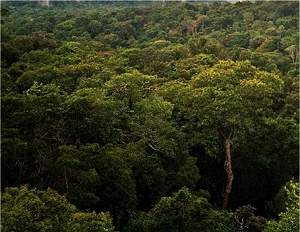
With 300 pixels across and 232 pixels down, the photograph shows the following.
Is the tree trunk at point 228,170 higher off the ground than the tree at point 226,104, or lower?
lower

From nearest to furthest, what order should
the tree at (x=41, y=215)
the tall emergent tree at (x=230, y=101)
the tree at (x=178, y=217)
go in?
the tree at (x=41, y=215) → the tree at (x=178, y=217) → the tall emergent tree at (x=230, y=101)

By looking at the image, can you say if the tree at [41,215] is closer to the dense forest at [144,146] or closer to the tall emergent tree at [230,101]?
the dense forest at [144,146]

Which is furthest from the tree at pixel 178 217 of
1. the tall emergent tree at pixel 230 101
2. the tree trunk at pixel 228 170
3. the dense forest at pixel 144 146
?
the tree trunk at pixel 228 170

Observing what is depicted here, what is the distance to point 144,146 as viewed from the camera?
17.9m

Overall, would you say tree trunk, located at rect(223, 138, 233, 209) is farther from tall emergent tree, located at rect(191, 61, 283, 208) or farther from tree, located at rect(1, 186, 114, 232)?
tree, located at rect(1, 186, 114, 232)

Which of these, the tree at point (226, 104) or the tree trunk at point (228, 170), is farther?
the tree trunk at point (228, 170)

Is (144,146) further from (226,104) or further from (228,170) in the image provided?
(228,170)

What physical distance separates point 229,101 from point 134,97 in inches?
178

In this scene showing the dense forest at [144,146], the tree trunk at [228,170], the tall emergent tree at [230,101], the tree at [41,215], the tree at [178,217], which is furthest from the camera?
the tree trunk at [228,170]

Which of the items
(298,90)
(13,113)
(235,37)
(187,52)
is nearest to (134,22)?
(235,37)

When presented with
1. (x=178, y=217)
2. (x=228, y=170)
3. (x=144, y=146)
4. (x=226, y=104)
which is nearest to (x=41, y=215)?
(x=178, y=217)

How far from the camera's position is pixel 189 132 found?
66.0 feet

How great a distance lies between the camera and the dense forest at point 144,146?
1405 cm

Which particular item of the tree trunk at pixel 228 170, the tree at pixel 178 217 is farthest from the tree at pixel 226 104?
the tree at pixel 178 217
